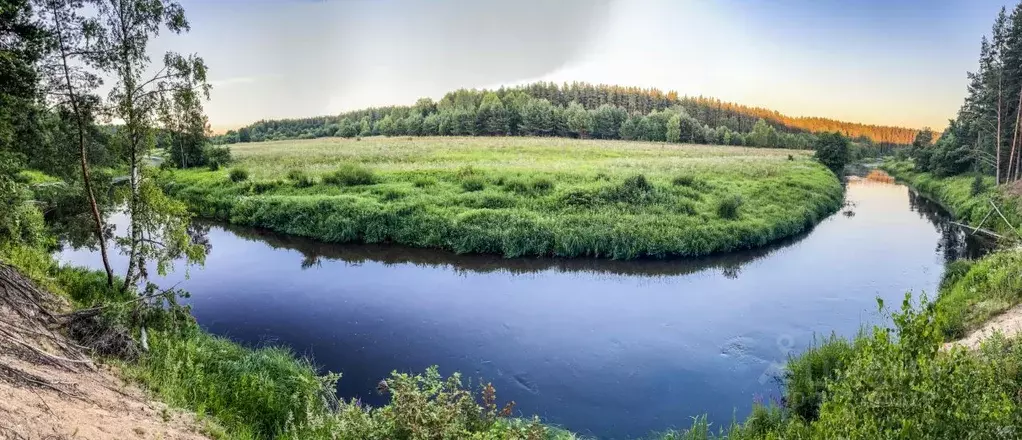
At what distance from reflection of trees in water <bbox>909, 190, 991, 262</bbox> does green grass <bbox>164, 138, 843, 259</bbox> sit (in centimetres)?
587

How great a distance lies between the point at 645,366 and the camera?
1427cm

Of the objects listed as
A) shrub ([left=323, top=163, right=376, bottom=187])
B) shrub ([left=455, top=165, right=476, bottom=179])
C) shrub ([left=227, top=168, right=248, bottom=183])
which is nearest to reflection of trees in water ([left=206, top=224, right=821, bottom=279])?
shrub ([left=323, top=163, right=376, bottom=187])

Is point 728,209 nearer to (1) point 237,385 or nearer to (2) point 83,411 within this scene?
(1) point 237,385

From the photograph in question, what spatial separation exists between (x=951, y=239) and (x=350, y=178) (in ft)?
118

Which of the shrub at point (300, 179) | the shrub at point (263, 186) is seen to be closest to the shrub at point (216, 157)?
the shrub at point (263, 186)

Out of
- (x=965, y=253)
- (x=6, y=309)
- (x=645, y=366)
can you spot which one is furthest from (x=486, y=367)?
(x=965, y=253)

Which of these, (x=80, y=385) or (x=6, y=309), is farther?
(x=6, y=309)

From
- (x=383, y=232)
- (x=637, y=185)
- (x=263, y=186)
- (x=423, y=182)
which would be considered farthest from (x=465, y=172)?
(x=263, y=186)

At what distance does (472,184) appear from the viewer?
3378 centimetres

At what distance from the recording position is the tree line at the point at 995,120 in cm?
3972

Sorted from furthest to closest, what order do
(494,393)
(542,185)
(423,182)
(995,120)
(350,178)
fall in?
(995,120)
(350,178)
(423,182)
(542,185)
(494,393)

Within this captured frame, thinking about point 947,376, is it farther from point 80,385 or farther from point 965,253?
point 965,253

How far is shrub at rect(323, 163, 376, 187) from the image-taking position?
36.2m

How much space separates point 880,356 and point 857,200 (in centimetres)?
4735
